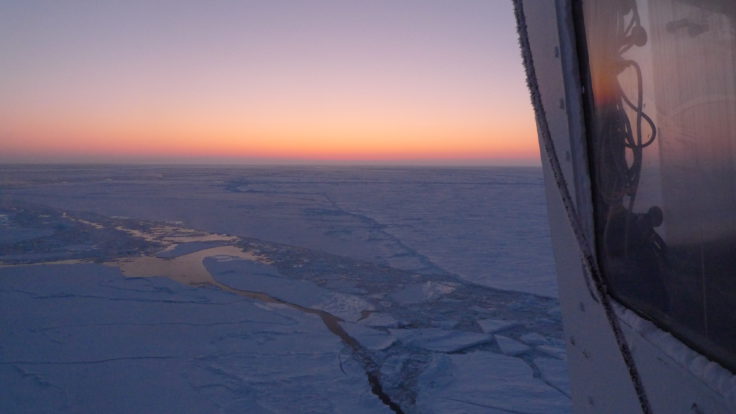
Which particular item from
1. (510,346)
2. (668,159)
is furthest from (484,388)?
(668,159)

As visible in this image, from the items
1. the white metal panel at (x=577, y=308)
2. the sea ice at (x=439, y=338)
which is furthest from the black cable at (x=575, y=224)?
the sea ice at (x=439, y=338)

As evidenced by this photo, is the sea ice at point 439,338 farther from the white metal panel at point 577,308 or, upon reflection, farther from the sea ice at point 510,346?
the white metal panel at point 577,308

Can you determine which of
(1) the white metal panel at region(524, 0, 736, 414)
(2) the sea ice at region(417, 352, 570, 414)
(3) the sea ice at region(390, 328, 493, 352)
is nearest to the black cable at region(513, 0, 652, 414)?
(1) the white metal panel at region(524, 0, 736, 414)

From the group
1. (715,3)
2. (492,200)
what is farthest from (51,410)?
(492,200)

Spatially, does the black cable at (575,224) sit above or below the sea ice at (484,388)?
above

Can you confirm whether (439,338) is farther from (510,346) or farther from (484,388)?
(484,388)

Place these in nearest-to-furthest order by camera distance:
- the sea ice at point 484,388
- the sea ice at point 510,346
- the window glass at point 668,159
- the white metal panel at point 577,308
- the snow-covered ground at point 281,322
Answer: the window glass at point 668,159 → the white metal panel at point 577,308 → the sea ice at point 484,388 → the snow-covered ground at point 281,322 → the sea ice at point 510,346

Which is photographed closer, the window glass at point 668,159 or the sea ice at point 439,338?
the window glass at point 668,159

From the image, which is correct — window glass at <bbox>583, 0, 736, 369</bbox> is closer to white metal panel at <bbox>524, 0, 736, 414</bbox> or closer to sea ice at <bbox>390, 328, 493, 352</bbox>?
white metal panel at <bbox>524, 0, 736, 414</bbox>
